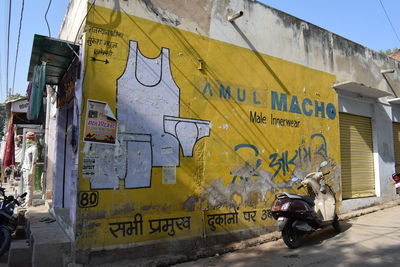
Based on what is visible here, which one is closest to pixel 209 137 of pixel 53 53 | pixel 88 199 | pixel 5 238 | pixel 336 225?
pixel 88 199

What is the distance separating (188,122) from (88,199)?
7.09ft

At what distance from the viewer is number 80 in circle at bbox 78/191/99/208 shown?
15.2 ft

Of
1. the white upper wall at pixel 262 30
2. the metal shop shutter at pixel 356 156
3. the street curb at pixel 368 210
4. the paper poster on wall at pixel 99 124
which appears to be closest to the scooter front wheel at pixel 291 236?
the street curb at pixel 368 210

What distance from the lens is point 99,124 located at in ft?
16.1

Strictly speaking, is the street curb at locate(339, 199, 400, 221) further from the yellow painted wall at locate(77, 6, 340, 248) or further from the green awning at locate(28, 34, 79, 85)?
the green awning at locate(28, 34, 79, 85)

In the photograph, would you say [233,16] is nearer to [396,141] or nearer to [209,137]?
[209,137]

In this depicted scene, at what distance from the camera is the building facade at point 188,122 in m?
4.91

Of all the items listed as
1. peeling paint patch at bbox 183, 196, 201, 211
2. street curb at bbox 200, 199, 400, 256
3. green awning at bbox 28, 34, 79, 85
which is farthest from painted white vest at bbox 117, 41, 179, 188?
street curb at bbox 200, 199, 400, 256

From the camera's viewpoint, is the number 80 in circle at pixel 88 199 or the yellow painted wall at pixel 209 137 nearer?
the number 80 in circle at pixel 88 199

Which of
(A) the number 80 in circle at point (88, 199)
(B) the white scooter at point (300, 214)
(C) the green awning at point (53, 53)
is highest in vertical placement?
(C) the green awning at point (53, 53)

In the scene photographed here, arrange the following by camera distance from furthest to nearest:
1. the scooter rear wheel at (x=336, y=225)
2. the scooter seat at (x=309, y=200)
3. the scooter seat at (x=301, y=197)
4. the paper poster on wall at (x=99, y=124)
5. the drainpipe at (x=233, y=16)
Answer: the scooter rear wheel at (x=336, y=225) < the drainpipe at (x=233, y=16) < the scooter seat at (x=309, y=200) < the scooter seat at (x=301, y=197) < the paper poster on wall at (x=99, y=124)

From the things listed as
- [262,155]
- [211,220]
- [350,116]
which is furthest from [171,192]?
[350,116]

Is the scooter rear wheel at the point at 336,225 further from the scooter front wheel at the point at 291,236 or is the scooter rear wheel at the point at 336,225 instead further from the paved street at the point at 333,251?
the scooter front wheel at the point at 291,236

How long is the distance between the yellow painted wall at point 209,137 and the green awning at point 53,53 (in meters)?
0.50
